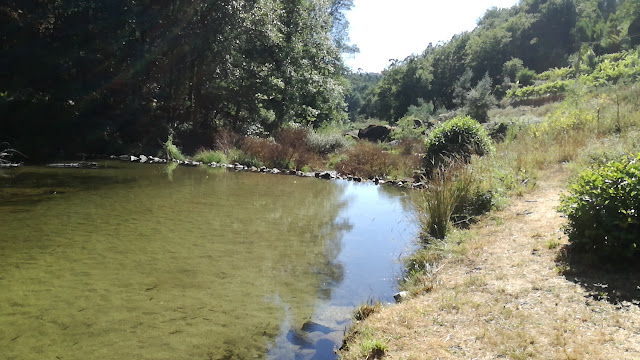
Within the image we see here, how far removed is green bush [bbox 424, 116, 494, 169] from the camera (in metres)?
9.04

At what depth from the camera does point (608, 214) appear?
135 inches

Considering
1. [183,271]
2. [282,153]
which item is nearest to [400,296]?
[183,271]

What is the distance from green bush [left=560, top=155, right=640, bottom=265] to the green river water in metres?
1.80

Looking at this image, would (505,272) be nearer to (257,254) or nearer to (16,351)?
(257,254)

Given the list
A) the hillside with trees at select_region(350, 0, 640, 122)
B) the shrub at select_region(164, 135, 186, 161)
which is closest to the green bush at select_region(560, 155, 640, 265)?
the shrub at select_region(164, 135, 186, 161)

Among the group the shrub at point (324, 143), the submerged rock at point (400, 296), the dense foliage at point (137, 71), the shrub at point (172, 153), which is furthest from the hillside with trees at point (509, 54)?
the submerged rock at point (400, 296)

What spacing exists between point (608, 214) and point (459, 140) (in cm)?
599

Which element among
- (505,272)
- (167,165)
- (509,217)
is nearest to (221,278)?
(505,272)

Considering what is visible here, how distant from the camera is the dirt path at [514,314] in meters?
2.45

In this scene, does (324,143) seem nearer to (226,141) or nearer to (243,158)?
(243,158)

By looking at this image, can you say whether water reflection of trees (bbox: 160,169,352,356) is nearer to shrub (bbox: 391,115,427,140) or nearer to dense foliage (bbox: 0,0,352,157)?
dense foliage (bbox: 0,0,352,157)

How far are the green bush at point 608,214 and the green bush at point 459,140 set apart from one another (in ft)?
16.9

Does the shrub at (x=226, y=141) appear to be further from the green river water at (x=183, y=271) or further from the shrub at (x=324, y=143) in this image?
the green river water at (x=183, y=271)

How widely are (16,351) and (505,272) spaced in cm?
377
